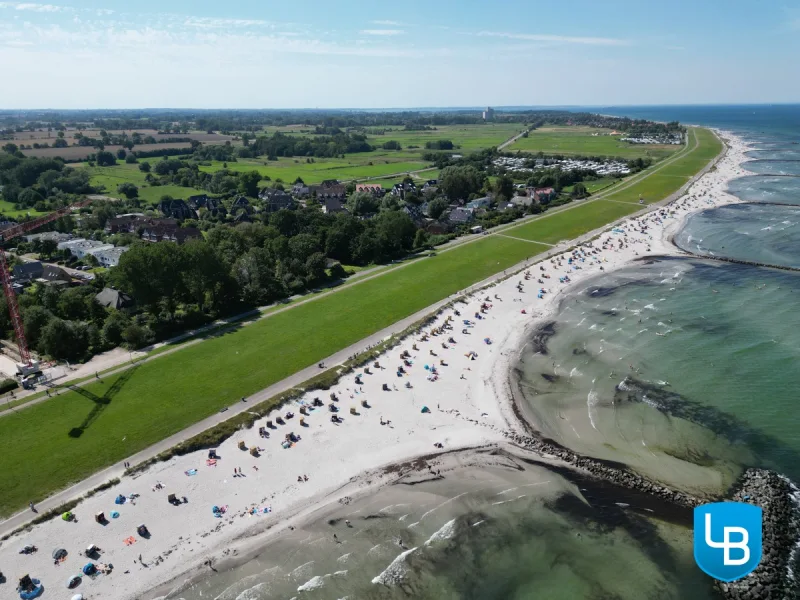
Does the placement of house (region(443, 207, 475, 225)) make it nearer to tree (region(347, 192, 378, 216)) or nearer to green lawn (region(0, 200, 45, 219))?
tree (region(347, 192, 378, 216))

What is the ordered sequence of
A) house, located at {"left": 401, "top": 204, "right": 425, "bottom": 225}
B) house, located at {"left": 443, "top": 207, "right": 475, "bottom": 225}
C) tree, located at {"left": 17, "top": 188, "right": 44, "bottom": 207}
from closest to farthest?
house, located at {"left": 401, "top": 204, "right": 425, "bottom": 225}
house, located at {"left": 443, "top": 207, "right": 475, "bottom": 225}
tree, located at {"left": 17, "top": 188, "right": 44, "bottom": 207}

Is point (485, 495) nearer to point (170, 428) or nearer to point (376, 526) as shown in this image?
point (376, 526)

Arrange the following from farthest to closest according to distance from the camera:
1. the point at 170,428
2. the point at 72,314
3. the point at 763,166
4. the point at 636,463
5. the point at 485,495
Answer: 1. the point at 763,166
2. the point at 72,314
3. the point at 170,428
4. the point at 636,463
5. the point at 485,495

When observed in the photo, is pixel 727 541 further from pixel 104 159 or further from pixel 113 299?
pixel 104 159

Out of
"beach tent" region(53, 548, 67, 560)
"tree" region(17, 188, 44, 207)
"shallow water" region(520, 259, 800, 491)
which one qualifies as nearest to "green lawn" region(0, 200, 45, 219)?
"tree" region(17, 188, 44, 207)

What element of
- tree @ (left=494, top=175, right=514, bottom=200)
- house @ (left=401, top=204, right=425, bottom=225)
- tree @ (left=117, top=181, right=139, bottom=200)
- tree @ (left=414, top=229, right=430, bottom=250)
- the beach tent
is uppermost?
tree @ (left=494, top=175, right=514, bottom=200)

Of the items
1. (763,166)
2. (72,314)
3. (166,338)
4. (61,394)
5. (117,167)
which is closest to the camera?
(61,394)

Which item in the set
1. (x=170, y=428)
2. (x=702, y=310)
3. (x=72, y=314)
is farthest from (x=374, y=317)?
(x=702, y=310)
